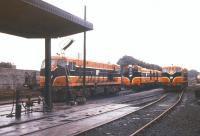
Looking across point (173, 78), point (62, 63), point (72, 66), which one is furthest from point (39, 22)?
point (173, 78)

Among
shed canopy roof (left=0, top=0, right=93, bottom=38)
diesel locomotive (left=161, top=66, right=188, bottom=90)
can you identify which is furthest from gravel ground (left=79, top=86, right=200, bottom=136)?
diesel locomotive (left=161, top=66, right=188, bottom=90)

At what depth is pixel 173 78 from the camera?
1802 inches

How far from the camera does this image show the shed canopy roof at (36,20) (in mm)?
15205

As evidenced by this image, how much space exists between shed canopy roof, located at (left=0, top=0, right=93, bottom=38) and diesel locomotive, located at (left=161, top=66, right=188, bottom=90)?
25.9 m

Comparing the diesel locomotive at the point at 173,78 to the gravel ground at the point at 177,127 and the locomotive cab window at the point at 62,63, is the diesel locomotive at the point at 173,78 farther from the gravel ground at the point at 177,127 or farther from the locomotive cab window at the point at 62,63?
the gravel ground at the point at 177,127

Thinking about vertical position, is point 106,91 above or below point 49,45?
below

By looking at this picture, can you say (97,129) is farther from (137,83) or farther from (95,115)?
(137,83)

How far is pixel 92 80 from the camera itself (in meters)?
34.1

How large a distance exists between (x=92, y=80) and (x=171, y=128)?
63.2ft

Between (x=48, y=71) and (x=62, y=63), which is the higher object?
(x=62, y=63)

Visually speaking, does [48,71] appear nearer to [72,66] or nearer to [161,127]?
[72,66]

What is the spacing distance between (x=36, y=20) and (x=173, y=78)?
30206mm

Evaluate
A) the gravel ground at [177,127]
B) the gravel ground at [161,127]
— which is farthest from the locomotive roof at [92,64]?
the gravel ground at [177,127]

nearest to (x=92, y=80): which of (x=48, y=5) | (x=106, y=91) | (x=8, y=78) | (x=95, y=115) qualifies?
(x=106, y=91)
